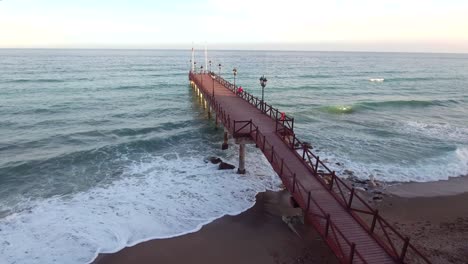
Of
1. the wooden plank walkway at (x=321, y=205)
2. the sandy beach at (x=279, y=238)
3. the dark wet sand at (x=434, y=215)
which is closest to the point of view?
the wooden plank walkway at (x=321, y=205)

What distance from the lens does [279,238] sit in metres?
12.6

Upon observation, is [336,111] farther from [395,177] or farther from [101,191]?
[101,191]

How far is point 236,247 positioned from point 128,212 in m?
5.89

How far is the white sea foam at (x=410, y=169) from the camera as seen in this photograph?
1930 centimetres

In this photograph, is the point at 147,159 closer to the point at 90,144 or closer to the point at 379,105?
the point at 90,144

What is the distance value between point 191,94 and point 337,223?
40042 millimetres

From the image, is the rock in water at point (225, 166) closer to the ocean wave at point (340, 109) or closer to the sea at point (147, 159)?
the sea at point (147, 159)

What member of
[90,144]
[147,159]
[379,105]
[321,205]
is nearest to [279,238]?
[321,205]

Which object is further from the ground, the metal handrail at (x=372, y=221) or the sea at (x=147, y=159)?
the metal handrail at (x=372, y=221)

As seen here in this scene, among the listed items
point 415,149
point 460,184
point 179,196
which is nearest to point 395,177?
point 460,184

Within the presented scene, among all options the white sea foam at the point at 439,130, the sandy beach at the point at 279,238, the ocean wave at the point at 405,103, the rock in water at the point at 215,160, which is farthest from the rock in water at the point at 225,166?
the ocean wave at the point at 405,103

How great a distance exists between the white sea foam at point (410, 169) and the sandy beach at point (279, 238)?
293 cm

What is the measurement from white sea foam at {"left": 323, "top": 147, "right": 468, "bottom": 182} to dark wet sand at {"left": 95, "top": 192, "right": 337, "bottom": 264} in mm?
8218

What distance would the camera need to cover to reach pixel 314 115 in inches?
1396
